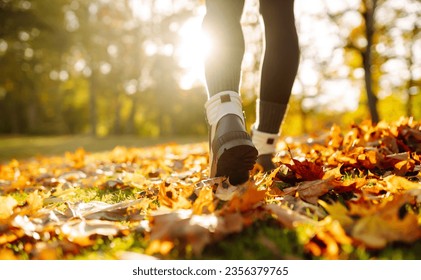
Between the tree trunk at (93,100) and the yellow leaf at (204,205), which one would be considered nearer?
the yellow leaf at (204,205)

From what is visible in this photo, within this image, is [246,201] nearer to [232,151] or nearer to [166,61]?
[232,151]

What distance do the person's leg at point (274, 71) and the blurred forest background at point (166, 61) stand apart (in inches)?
201

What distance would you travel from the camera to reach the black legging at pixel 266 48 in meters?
1.69

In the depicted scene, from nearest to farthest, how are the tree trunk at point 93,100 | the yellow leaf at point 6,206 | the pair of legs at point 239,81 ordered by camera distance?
the yellow leaf at point 6,206, the pair of legs at point 239,81, the tree trunk at point 93,100

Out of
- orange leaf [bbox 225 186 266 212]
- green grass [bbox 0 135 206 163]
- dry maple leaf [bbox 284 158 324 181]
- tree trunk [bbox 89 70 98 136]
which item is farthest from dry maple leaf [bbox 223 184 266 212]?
tree trunk [bbox 89 70 98 136]

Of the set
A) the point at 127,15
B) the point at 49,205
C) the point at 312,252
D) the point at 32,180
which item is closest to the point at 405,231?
the point at 312,252

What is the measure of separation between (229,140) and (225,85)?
0.29 m

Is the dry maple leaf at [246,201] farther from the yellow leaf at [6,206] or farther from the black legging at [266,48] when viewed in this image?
the yellow leaf at [6,206]

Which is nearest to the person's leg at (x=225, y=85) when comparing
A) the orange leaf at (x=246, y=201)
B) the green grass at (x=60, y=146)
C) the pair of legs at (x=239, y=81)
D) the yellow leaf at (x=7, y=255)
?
the pair of legs at (x=239, y=81)

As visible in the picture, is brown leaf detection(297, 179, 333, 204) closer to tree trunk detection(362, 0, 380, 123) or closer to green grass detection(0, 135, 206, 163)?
tree trunk detection(362, 0, 380, 123)

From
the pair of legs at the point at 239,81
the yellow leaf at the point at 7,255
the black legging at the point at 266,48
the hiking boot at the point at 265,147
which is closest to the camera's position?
the yellow leaf at the point at 7,255

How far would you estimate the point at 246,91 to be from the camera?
2117cm
